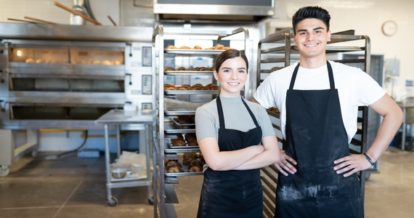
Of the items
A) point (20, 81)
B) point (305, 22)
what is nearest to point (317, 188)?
point (305, 22)

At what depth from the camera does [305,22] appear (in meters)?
1.62

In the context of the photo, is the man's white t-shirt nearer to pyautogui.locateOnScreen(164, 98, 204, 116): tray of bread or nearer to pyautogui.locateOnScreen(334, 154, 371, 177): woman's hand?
pyautogui.locateOnScreen(334, 154, 371, 177): woman's hand

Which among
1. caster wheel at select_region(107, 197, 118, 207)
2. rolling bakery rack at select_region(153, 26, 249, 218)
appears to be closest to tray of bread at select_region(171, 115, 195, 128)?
rolling bakery rack at select_region(153, 26, 249, 218)

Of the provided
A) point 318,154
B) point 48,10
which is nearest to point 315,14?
point 318,154

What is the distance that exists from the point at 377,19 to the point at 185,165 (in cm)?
536

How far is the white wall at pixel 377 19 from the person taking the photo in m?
6.22

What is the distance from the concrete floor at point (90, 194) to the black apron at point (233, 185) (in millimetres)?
1926

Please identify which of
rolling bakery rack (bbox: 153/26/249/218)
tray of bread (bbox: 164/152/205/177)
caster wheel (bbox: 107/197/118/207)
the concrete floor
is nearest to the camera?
rolling bakery rack (bbox: 153/26/249/218)

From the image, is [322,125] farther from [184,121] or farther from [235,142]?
[184,121]

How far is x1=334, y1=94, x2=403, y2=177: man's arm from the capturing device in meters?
1.64

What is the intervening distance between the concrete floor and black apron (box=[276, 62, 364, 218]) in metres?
1.98

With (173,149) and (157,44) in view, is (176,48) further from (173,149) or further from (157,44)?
(173,149)

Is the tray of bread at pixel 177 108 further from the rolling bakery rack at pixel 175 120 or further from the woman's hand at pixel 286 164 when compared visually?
the woman's hand at pixel 286 164

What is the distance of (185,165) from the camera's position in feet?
8.37
